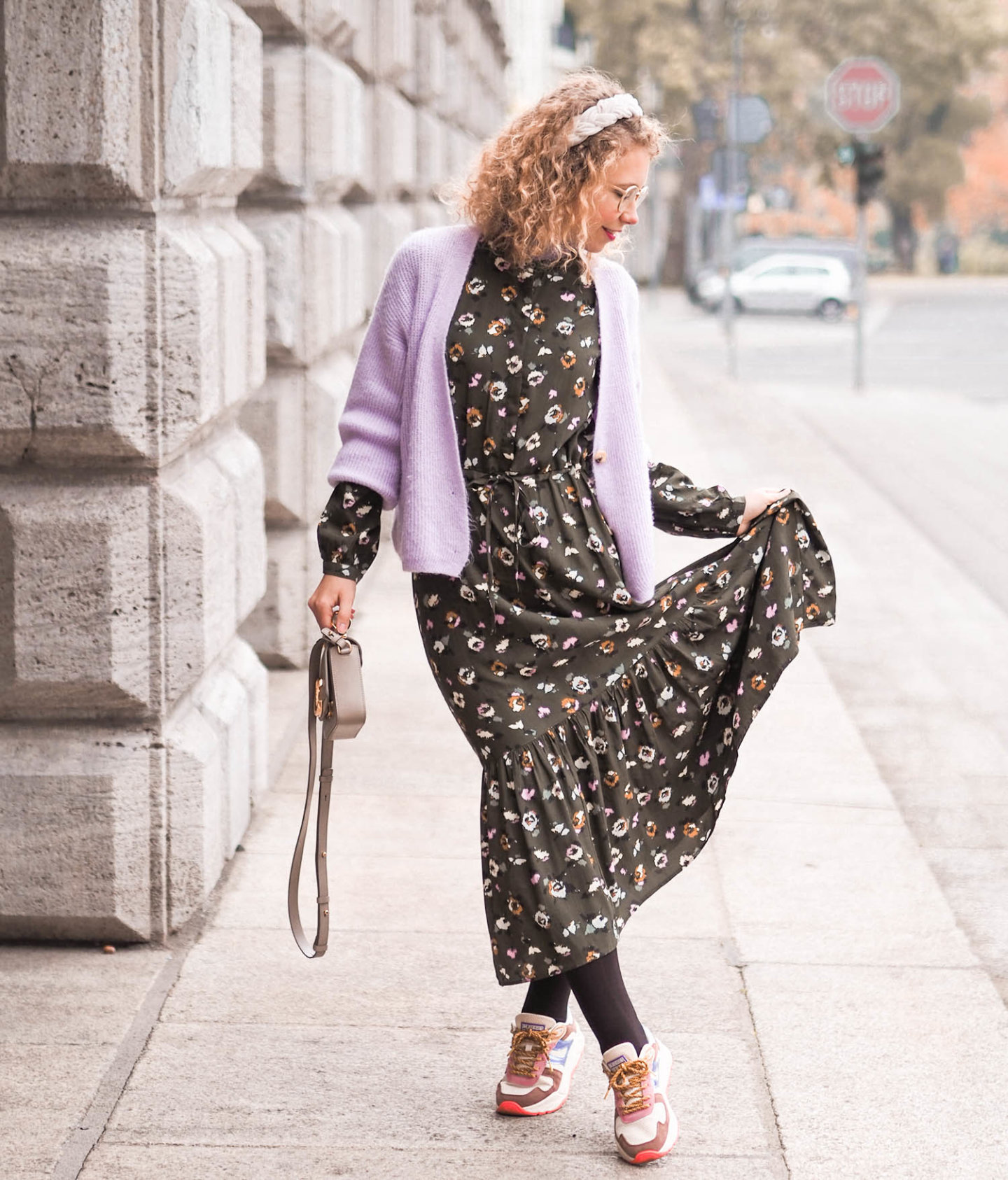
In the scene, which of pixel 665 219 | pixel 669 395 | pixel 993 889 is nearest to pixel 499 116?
pixel 669 395

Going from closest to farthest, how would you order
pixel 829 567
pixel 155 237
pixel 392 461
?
pixel 392 461 < pixel 829 567 < pixel 155 237

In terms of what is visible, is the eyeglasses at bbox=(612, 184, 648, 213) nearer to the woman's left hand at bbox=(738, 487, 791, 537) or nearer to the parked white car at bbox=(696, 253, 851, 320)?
the woman's left hand at bbox=(738, 487, 791, 537)

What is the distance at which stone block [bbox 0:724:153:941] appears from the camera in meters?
3.92

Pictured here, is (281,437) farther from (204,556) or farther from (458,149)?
(458,149)

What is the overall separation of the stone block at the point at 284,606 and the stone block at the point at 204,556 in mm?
1888

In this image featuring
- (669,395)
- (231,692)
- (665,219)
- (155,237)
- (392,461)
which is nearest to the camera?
(392,461)

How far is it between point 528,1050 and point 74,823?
46.9 inches

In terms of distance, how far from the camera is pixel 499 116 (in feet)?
74.2

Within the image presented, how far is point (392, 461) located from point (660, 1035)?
1.28m

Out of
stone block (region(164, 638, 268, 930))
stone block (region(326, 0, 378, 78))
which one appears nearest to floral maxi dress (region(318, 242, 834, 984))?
stone block (region(164, 638, 268, 930))

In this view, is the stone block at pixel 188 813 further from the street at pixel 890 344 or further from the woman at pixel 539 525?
the street at pixel 890 344

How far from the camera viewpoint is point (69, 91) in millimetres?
3613

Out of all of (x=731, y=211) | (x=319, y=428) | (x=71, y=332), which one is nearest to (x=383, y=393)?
(x=71, y=332)

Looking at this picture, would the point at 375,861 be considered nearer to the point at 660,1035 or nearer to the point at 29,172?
the point at 660,1035
